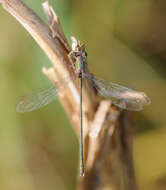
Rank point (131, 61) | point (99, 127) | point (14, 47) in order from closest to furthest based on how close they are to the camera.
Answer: point (99, 127) → point (14, 47) → point (131, 61)

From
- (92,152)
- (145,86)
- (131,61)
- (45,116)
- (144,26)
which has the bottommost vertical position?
(92,152)

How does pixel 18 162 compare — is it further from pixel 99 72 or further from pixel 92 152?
pixel 99 72

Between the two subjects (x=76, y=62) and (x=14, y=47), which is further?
(x=14, y=47)

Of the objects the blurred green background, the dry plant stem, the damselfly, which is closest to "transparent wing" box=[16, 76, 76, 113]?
the damselfly

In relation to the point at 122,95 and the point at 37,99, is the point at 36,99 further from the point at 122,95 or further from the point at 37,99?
the point at 122,95

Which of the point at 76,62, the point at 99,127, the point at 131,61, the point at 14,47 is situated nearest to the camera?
the point at 76,62

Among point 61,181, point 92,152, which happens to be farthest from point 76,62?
point 61,181

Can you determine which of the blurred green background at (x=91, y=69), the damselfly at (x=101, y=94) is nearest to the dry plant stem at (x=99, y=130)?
the damselfly at (x=101, y=94)

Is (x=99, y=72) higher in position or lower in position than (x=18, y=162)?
higher
